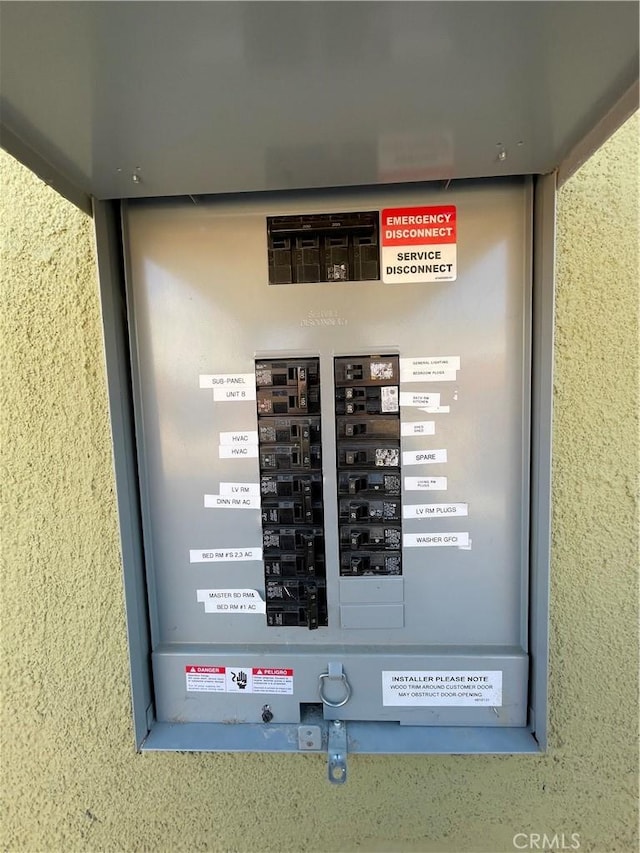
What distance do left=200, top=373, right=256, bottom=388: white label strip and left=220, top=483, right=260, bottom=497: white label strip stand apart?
0.23 meters

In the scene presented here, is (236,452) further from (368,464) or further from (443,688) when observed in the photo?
(443,688)

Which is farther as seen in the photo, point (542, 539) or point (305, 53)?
point (542, 539)

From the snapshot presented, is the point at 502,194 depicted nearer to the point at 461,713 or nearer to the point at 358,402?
the point at 358,402

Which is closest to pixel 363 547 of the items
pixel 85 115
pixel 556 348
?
pixel 556 348

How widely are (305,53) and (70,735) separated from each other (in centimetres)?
173

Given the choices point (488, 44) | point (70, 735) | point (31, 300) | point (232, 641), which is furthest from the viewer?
point (70, 735)

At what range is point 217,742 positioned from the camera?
3.35 feet

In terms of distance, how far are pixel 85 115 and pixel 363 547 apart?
0.97m

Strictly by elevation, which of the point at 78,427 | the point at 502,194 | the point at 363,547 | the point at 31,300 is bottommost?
the point at 363,547

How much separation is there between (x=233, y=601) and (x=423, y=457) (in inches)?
22.7

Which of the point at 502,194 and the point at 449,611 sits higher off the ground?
the point at 502,194

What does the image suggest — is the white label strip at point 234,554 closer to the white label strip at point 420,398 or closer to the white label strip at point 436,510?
the white label strip at point 436,510

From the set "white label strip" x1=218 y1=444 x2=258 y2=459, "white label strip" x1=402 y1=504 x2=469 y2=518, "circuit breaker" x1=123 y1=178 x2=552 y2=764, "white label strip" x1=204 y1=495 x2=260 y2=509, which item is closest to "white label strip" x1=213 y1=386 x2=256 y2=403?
"circuit breaker" x1=123 y1=178 x2=552 y2=764

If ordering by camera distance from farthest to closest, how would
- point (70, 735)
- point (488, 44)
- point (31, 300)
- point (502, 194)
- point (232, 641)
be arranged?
point (70, 735)
point (31, 300)
point (232, 641)
point (502, 194)
point (488, 44)
